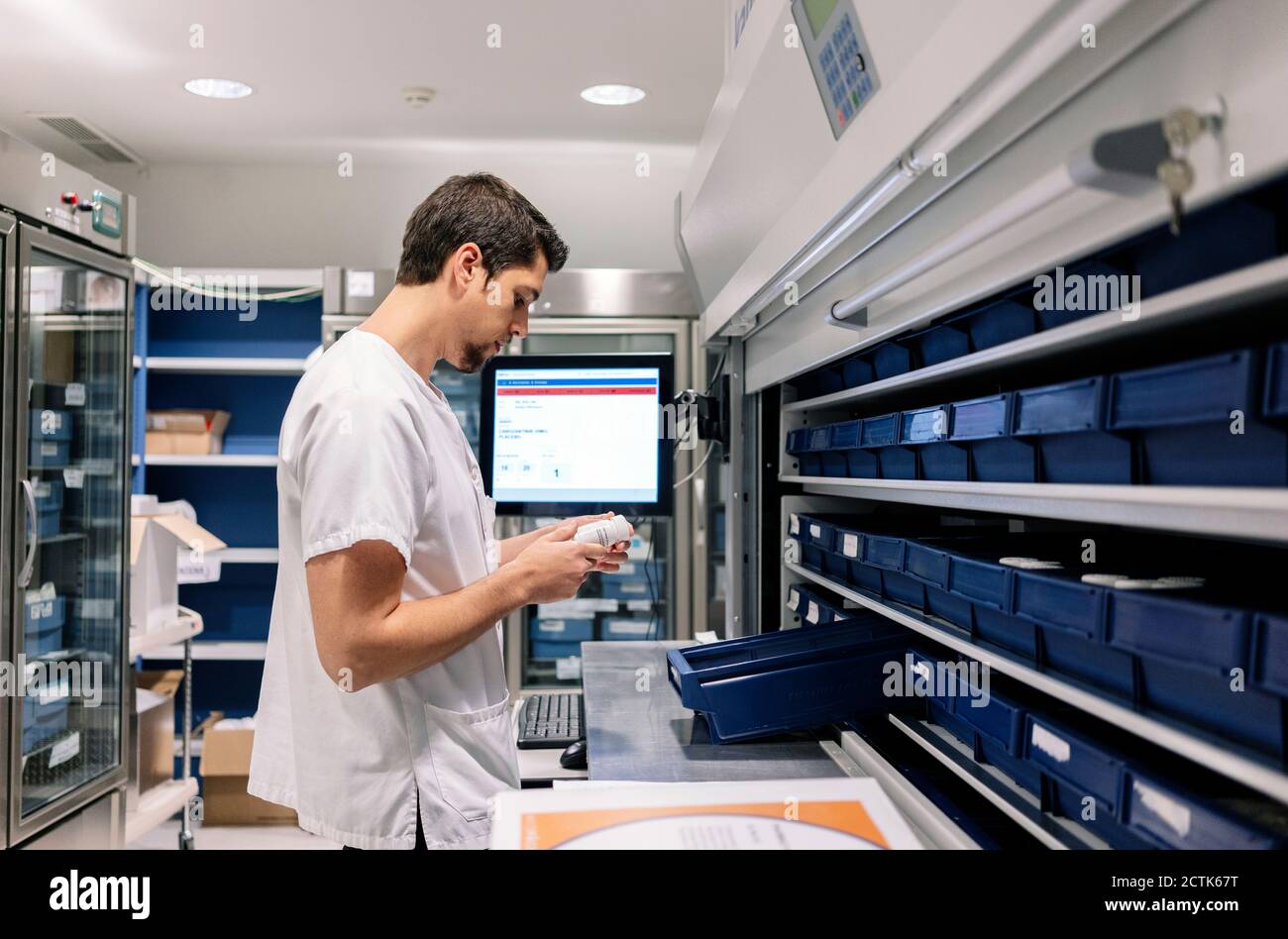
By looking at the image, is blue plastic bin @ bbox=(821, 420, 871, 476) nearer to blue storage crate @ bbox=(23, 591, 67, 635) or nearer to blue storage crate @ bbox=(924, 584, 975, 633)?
blue storage crate @ bbox=(924, 584, 975, 633)

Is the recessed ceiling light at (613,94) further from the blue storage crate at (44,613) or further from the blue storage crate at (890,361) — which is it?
the blue storage crate at (890,361)

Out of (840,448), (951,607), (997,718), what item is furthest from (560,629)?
Answer: (997,718)

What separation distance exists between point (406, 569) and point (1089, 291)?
0.86m

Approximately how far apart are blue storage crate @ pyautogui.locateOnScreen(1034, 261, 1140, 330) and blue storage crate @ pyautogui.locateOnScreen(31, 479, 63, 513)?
2667mm

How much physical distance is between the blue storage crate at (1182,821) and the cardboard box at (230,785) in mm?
3701

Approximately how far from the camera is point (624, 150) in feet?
15.4

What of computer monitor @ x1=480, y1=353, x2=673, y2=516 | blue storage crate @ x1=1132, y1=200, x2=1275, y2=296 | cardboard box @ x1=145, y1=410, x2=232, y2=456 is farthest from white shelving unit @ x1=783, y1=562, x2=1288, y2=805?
cardboard box @ x1=145, y1=410, x2=232, y2=456

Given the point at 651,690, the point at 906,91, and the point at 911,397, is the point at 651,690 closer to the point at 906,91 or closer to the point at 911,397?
the point at 911,397

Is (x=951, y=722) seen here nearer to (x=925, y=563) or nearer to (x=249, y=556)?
(x=925, y=563)

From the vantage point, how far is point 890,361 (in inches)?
53.5

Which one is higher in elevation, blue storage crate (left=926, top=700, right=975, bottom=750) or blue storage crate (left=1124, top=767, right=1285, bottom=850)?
blue storage crate (left=1124, top=767, right=1285, bottom=850)

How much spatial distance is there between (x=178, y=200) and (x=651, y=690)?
4070 mm

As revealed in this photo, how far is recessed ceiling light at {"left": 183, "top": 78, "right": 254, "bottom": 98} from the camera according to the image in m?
3.72
